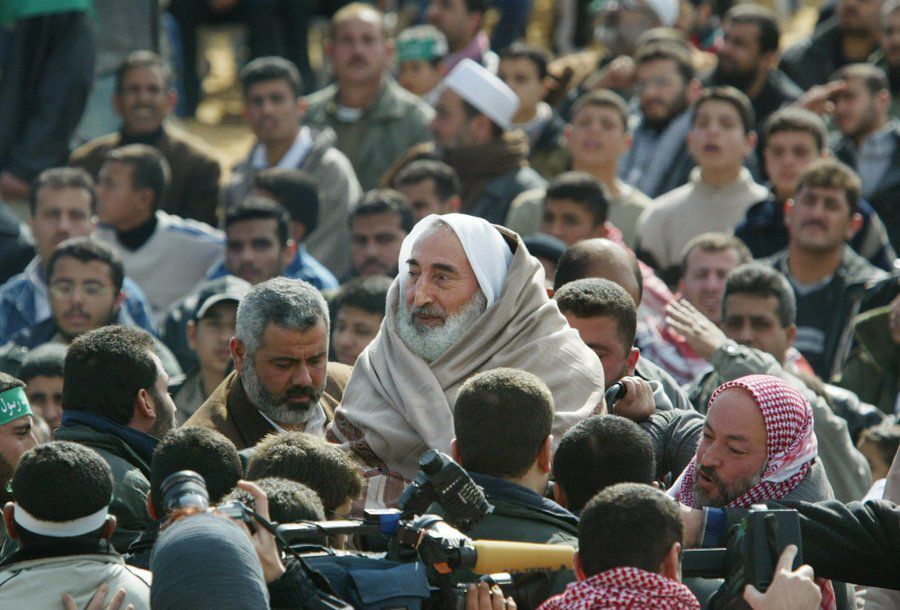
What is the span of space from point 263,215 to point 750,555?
219 inches

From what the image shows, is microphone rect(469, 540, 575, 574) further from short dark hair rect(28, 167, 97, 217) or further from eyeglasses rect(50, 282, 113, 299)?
short dark hair rect(28, 167, 97, 217)

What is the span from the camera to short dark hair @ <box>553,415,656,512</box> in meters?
4.46

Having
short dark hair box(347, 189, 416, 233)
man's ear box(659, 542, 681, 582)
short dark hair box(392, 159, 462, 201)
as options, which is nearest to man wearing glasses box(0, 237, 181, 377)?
short dark hair box(347, 189, 416, 233)

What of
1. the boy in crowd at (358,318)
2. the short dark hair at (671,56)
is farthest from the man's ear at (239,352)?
the short dark hair at (671,56)

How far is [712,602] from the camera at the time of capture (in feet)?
13.8

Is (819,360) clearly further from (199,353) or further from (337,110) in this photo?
(337,110)

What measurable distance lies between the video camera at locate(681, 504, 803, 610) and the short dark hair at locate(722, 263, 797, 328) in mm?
3377

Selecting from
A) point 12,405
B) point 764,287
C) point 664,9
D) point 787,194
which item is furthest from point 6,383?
point 664,9

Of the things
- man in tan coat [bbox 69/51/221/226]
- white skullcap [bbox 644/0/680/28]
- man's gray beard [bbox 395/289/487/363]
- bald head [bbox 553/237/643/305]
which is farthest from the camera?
white skullcap [bbox 644/0/680/28]

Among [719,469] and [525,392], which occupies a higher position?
[525,392]

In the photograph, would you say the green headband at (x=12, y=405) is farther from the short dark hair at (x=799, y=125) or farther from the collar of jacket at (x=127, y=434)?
the short dark hair at (x=799, y=125)

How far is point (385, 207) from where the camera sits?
9352mm

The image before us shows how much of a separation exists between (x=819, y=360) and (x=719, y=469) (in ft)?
12.6

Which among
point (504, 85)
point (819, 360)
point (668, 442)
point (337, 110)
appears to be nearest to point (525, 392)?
point (668, 442)
